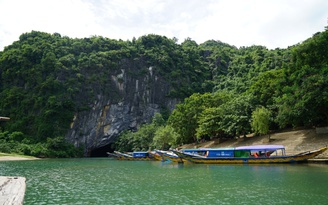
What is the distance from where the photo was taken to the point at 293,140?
33406mm

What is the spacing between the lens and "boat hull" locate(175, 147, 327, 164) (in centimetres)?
2644

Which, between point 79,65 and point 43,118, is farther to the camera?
point 79,65

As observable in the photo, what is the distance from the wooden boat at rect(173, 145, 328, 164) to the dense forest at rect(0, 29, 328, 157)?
152 inches

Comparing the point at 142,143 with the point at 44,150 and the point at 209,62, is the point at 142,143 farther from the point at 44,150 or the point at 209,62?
the point at 209,62

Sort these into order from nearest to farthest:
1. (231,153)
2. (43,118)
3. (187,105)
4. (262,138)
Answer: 1. (231,153)
2. (262,138)
3. (187,105)
4. (43,118)

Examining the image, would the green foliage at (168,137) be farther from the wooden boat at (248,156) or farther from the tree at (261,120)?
the tree at (261,120)

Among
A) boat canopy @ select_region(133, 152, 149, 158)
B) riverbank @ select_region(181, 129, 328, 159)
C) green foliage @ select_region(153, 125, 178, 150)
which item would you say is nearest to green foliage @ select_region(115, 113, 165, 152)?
green foliage @ select_region(153, 125, 178, 150)

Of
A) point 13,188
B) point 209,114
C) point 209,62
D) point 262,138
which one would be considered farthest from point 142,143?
point 13,188

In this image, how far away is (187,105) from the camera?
53.1m

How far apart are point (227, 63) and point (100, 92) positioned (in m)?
48.1

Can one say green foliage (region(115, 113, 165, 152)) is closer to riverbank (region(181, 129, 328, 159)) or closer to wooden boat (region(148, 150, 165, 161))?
wooden boat (region(148, 150, 165, 161))

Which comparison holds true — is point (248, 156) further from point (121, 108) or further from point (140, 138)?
point (121, 108)

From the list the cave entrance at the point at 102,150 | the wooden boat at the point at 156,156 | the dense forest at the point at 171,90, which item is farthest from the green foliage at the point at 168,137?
the cave entrance at the point at 102,150

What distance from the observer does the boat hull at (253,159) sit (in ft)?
86.7
